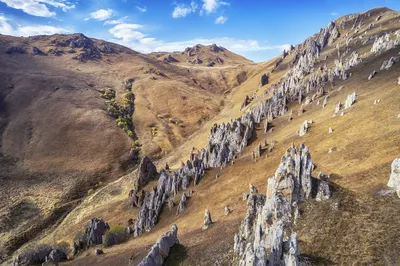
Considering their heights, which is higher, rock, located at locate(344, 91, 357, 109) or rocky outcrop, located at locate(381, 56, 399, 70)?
rocky outcrop, located at locate(381, 56, 399, 70)

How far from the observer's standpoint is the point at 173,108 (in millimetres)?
181000

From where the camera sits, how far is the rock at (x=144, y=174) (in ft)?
275

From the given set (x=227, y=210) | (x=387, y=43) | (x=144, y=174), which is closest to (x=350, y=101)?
(x=227, y=210)

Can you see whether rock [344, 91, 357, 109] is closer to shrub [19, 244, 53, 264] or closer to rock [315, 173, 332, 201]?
rock [315, 173, 332, 201]

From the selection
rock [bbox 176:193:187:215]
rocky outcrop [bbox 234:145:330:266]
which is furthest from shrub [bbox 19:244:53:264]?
rocky outcrop [bbox 234:145:330:266]

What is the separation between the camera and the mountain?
94.5 ft

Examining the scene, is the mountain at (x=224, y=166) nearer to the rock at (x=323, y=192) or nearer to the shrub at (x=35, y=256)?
the rock at (x=323, y=192)

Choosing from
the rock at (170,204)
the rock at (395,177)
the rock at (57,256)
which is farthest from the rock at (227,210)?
the rock at (57,256)

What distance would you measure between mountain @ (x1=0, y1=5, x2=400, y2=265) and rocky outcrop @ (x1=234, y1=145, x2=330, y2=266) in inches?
5.7

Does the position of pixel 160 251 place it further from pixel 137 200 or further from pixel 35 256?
pixel 137 200

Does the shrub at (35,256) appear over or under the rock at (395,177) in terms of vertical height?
under

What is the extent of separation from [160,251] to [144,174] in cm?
5180

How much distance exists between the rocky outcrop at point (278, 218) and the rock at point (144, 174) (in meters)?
54.9

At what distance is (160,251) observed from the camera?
116 feet
